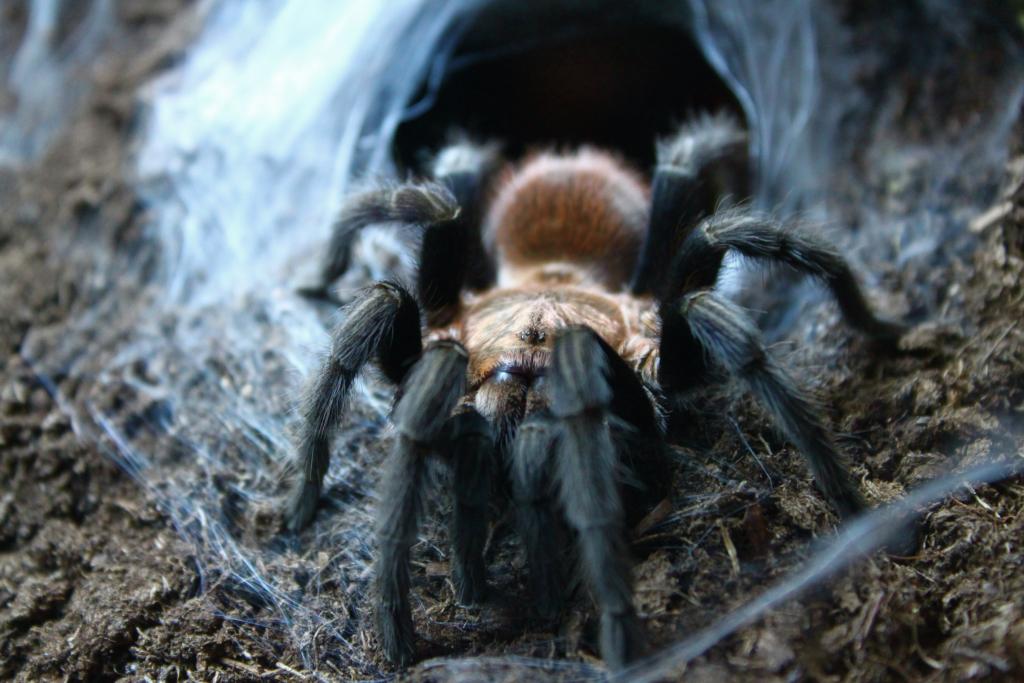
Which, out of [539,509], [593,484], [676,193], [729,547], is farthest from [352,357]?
[676,193]

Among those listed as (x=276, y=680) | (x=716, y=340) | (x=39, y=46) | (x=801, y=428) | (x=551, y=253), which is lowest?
(x=276, y=680)

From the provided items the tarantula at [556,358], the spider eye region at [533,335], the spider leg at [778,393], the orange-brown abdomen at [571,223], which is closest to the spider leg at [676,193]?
the tarantula at [556,358]

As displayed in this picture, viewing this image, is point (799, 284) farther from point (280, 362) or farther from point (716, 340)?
point (280, 362)

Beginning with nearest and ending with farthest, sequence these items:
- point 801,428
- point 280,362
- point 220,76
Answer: point 801,428, point 280,362, point 220,76

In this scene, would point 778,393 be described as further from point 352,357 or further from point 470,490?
point 352,357

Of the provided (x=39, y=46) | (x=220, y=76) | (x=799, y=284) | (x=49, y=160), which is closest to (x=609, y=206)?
(x=799, y=284)

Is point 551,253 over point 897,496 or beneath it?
over

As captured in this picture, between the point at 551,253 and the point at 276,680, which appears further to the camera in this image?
the point at 551,253
